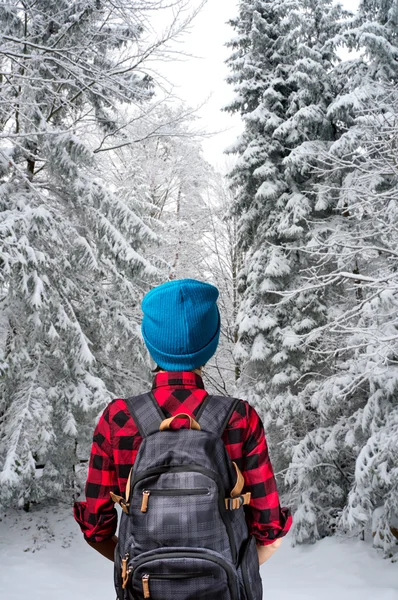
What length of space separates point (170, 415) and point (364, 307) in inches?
221

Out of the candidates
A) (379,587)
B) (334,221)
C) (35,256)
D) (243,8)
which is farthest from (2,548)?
(243,8)

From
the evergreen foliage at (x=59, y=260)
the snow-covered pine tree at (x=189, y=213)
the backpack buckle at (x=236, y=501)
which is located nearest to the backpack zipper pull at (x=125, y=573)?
the backpack buckle at (x=236, y=501)

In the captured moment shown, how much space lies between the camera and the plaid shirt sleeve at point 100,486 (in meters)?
1.49

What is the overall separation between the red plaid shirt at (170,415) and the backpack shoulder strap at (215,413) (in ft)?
0.07

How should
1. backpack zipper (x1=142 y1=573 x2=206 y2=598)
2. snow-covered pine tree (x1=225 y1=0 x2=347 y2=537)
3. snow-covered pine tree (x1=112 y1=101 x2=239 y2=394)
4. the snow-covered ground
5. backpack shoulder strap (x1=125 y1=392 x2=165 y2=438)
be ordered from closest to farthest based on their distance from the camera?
backpack zipper (x1=142 y1=573 x2=206 y2=598), backpack shoulder strap (x1=125 y1=392 x2=165 y2=438), the snow-covered ground, snow-covered pine tree (x1=225 y1=0 x2=347 y2=537), snow-covered pine tree (x1=112 y1=101 x2=239 y2=394)

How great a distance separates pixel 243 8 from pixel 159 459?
12411mm

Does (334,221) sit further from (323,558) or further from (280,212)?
(323,558)

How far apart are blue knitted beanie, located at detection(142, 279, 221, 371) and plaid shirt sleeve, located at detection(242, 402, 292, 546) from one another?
254 millimetres

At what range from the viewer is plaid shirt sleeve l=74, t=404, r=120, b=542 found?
1.49 meters

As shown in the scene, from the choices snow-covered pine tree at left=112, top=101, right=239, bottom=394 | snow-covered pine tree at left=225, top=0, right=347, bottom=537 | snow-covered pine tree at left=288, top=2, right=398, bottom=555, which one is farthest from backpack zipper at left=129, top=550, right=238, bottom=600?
snow-covered pine tree at left=112, top=101, right=239, bottom=394

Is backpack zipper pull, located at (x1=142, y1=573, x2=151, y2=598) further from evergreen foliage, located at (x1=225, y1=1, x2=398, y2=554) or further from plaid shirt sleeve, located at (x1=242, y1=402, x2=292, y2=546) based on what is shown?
evergreen foliage, located at (x1=225, y1=1, x2=398, y2=554)

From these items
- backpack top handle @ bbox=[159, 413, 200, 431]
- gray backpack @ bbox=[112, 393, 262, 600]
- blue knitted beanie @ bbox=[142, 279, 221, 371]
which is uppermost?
blue knitted beanie @ bbox=[142, 279, 221, 371]

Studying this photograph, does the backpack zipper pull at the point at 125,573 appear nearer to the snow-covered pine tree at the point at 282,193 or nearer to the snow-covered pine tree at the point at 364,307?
the snow-covered pine tree at the point at 364,307

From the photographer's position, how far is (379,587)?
6371 millimetres
